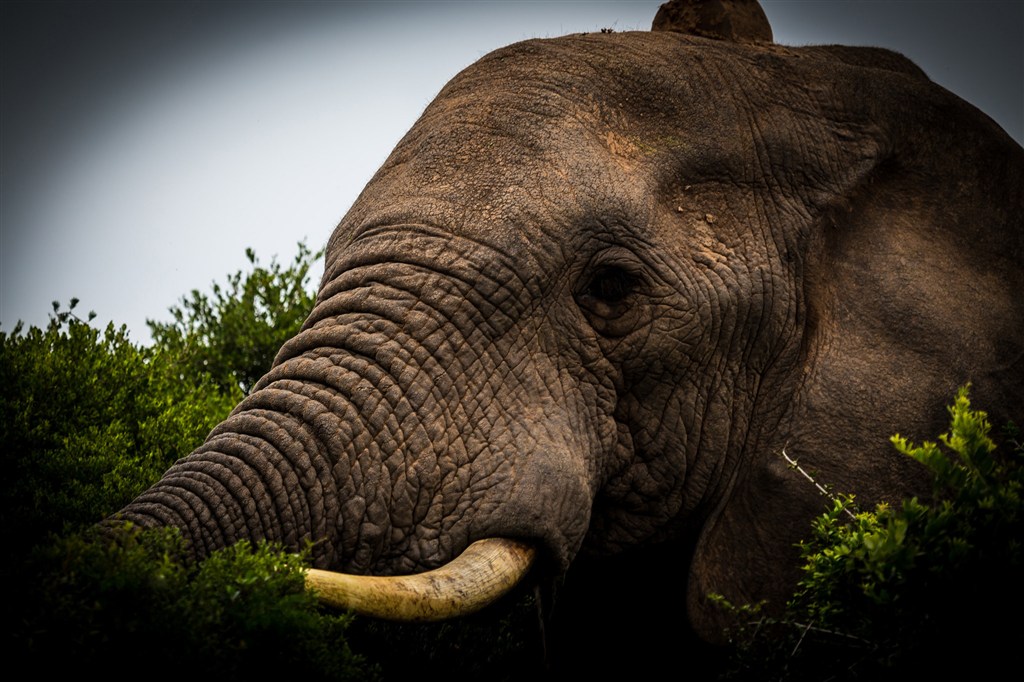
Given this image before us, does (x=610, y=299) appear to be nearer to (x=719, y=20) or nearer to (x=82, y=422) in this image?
(x=719, y=20)

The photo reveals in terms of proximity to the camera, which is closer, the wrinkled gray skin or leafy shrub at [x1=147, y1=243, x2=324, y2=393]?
the wrinkled gray skin

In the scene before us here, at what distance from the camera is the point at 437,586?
342 centimetres

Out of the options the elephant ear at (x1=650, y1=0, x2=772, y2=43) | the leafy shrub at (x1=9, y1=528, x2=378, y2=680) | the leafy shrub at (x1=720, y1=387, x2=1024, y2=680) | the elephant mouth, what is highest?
the elephant ear at (x1=650, y1=0, x2=772, y2=43)

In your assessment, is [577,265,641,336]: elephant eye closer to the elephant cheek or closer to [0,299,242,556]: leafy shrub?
the elephant cheek

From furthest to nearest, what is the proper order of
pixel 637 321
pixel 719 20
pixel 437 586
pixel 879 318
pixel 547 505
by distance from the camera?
pixel 719 20 < pixel 879 318 < pixel 637 321 < pixel 547 505 < pixel 437 586

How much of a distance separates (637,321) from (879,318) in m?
1.08

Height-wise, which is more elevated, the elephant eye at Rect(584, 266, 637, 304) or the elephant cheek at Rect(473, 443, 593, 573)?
the elephant eye at Rect(584, 266, 637, 304)

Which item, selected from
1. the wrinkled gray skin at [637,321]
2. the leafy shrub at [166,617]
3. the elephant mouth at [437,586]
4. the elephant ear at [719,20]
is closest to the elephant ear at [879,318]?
the wrinkled gray skin at [637,321]

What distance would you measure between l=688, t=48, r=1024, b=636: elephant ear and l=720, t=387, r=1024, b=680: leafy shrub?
2.50 feet

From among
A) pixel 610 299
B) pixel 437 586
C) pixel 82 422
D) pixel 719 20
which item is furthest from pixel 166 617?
pixel 719 20

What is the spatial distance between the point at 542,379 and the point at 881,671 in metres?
1.53

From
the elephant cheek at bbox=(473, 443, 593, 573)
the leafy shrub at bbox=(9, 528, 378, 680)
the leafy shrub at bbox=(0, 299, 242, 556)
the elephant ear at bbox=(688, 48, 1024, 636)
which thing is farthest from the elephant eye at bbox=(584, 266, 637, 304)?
the leafy shrub at bbox=(0, 299, 242, 556)

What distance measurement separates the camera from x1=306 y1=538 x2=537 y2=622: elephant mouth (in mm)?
3236

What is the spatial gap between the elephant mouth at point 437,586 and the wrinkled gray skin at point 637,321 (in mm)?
105
